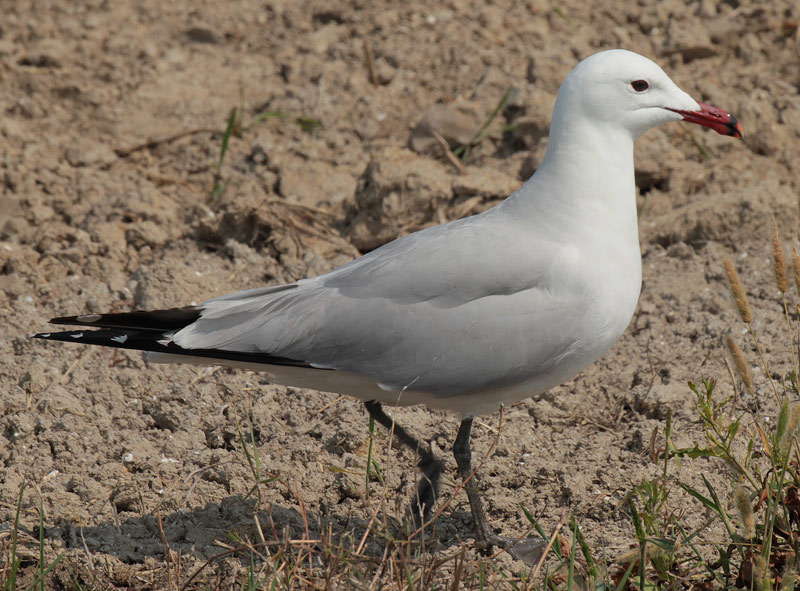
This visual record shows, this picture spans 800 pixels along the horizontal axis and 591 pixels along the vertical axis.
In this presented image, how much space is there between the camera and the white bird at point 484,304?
144 inches

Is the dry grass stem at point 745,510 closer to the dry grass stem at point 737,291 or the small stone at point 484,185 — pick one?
the dry grass stem at point 737,291

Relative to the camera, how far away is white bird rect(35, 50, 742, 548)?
3.65 meters

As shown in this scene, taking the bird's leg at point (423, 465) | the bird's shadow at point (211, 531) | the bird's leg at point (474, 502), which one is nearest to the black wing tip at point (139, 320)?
the bird's shadow at point (211, 531)

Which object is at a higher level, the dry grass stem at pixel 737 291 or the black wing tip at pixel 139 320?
the dry grass stem at pixel 737 291

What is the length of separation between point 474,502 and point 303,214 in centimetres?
249

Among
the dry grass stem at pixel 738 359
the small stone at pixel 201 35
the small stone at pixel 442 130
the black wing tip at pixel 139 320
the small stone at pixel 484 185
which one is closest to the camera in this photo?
the dry grass stem at pixel 738 359

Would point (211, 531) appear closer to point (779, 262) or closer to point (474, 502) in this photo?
point (474, 502)

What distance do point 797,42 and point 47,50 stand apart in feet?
17.0

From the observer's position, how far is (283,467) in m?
4.25

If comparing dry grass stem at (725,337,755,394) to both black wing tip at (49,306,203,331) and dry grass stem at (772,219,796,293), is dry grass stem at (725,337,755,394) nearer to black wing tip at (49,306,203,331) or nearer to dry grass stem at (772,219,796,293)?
dry grass stem at (772,219,796,293)

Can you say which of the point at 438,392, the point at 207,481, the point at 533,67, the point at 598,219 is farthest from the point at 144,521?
the point at 533,67

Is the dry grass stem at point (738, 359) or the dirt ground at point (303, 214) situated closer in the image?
the dry grass stem at point (738, 359)

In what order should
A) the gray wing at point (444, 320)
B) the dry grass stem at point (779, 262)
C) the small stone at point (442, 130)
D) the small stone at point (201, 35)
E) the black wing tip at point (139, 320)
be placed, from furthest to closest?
the small stone at point (201, 35), the small stone at point (442, 130), the black wing tip at point (139, 320), the gray wing at point (444, 320), the dry grass stem at point (779, 262)

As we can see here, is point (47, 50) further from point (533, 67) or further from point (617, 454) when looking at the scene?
point (617, 454)
